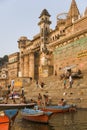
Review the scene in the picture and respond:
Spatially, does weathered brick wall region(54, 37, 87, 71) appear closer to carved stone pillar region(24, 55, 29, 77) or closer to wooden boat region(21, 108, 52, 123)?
wooden boat region(21, 108, 52, 123)

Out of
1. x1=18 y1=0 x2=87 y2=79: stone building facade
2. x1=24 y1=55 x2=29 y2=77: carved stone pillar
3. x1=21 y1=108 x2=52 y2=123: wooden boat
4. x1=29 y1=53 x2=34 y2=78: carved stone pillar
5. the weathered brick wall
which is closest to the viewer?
x1=21 y1=108 x2=52 y2=123: wooden boat

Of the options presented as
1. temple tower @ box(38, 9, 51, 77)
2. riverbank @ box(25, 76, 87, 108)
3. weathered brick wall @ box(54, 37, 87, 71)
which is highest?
temple tower @ box(38, 9, 51, 77)

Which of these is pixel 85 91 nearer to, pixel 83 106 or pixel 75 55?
pixel 83 106

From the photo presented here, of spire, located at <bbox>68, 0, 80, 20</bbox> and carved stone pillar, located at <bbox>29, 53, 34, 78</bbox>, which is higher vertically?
spire, located at <bbox>68, 0, 80, 20</bbox>

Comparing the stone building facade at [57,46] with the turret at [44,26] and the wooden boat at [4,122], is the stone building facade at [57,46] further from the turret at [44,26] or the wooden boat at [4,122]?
the wooden boat at [4,122]

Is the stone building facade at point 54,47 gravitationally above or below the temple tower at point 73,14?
below

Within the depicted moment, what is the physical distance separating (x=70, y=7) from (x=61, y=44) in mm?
14824

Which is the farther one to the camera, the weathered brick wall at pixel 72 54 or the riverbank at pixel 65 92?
the weathered brick wall at pixel 72 54

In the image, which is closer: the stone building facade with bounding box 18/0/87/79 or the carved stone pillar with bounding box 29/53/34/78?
the stone building facade with bounding box 18/0/87/79

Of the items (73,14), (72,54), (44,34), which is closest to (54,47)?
(72,54)

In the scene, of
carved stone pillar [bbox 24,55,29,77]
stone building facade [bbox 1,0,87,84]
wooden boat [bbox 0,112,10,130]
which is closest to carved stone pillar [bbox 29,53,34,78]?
stone building facade [bbox 1,0,87,84]

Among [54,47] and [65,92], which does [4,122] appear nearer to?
[65,92]

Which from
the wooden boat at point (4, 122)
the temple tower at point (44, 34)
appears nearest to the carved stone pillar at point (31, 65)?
the temple tower at point (44, 34)

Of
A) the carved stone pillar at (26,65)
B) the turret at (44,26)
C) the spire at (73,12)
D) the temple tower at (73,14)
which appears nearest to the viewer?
the temple tower at (73,14)
